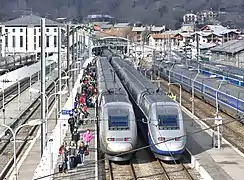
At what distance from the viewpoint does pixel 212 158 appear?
838 inches

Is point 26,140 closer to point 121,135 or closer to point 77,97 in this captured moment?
point 77,97

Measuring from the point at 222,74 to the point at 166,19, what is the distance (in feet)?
460

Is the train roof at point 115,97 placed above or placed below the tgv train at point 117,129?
above

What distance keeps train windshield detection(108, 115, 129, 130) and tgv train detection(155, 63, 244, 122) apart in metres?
11.1

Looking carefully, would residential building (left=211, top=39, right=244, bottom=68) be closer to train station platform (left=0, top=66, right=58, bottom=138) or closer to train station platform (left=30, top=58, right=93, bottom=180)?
train station platform (left=0, top=66, right=58, bottom=138)

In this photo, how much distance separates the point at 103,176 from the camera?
19172 millimetres

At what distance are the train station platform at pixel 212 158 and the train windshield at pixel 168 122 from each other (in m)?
1.32

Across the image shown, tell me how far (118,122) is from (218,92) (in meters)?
17.4

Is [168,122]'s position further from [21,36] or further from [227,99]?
[21,36]

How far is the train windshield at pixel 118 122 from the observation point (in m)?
19.2

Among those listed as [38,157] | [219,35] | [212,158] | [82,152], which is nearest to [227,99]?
[212,158]

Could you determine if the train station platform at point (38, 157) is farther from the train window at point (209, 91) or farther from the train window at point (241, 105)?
the train window at point (209, 91)

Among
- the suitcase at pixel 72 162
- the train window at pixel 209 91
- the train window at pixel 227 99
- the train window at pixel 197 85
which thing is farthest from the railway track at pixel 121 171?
the train window at pixel 197 85

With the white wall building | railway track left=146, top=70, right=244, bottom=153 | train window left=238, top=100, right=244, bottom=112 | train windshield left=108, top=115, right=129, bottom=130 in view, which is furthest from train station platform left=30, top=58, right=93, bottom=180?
the white wall building
